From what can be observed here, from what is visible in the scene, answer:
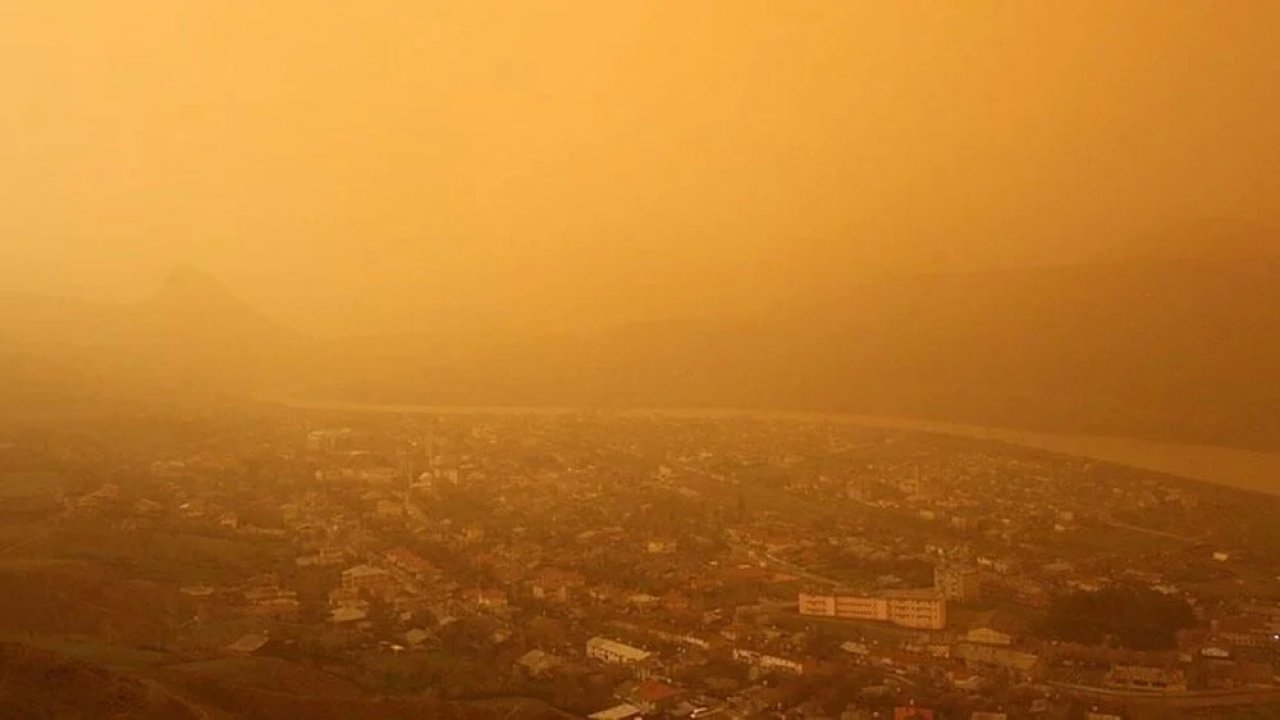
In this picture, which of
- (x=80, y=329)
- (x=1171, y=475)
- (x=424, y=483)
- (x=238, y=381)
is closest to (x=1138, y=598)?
(x=1171, y=475)

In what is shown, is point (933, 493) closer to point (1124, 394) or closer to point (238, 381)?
point (1124, 394)

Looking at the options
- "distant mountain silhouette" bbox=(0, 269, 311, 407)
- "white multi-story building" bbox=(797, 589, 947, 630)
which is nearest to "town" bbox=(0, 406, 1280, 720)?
"white multi-story building" bbox=(797, 589, 947, 630)

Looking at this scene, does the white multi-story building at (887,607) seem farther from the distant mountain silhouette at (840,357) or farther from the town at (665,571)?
the distant mountain silhouette at (840,357)

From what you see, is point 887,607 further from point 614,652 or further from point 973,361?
point 973,361

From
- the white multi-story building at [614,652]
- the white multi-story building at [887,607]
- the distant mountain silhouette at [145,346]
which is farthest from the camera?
the distant mountain silhouette at [145,346]

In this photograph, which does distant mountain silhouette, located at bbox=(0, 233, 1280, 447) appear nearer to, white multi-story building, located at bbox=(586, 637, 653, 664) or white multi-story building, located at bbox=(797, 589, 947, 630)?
white multi-story building, located at bbox=(797, 589, 947, 630)

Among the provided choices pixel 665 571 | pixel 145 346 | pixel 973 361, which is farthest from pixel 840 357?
pixel 665 571

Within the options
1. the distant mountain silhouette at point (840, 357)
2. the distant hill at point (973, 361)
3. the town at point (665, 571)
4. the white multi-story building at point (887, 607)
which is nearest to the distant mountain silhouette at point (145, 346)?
the distant mountain silhouette at point (840, 357)
